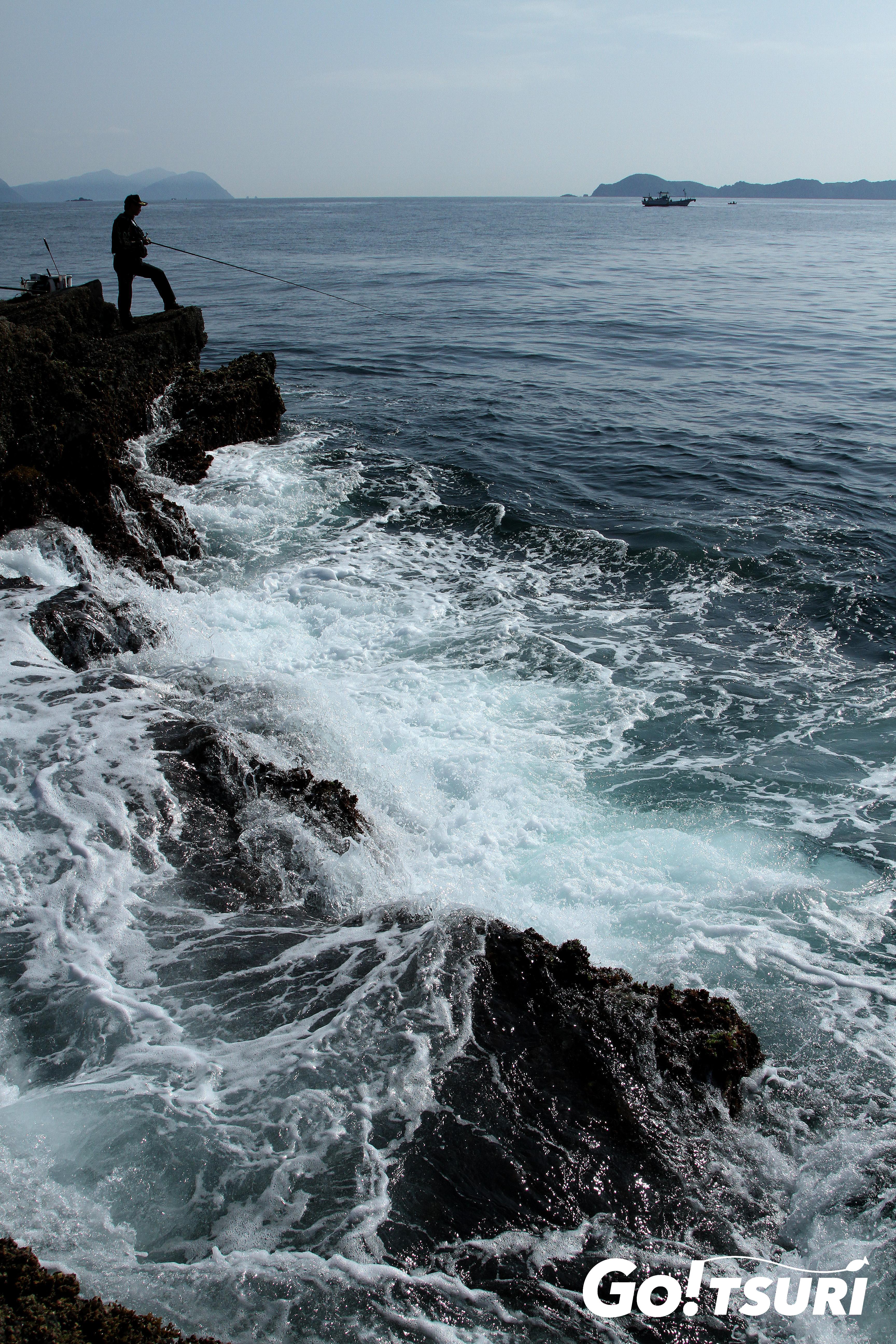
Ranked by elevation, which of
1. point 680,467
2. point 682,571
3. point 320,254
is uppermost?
point 320,254

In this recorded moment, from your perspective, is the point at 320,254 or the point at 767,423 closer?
the point at 767,423

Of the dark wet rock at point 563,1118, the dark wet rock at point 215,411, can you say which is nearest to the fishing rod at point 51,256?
the dark wet rock at point 215,411

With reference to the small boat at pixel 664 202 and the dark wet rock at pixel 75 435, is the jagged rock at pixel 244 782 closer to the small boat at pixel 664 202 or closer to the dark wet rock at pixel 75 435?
the dark wet rock at pixel 75 435

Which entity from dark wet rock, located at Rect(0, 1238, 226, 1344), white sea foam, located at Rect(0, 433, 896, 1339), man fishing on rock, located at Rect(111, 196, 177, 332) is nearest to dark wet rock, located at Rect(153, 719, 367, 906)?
white sea foam, located at Rect(0, 433, 896, 1339)

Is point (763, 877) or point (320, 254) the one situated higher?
point (320, 254)

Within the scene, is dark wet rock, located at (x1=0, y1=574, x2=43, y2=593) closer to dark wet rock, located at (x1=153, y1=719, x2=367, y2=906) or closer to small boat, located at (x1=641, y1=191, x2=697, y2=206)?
dark wet rock, located at (x1=153, y1=719, x2=367, y2=906)

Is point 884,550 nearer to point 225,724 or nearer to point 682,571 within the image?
point 682,571

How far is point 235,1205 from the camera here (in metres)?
2.96

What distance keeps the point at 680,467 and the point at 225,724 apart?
10067 mm

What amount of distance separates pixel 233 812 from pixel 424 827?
145 cm

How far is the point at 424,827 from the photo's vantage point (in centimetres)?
579

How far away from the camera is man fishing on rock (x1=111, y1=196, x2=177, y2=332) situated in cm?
1062

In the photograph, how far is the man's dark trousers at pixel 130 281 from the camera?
438 inches

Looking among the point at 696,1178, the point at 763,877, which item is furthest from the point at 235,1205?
the point at 763,877
